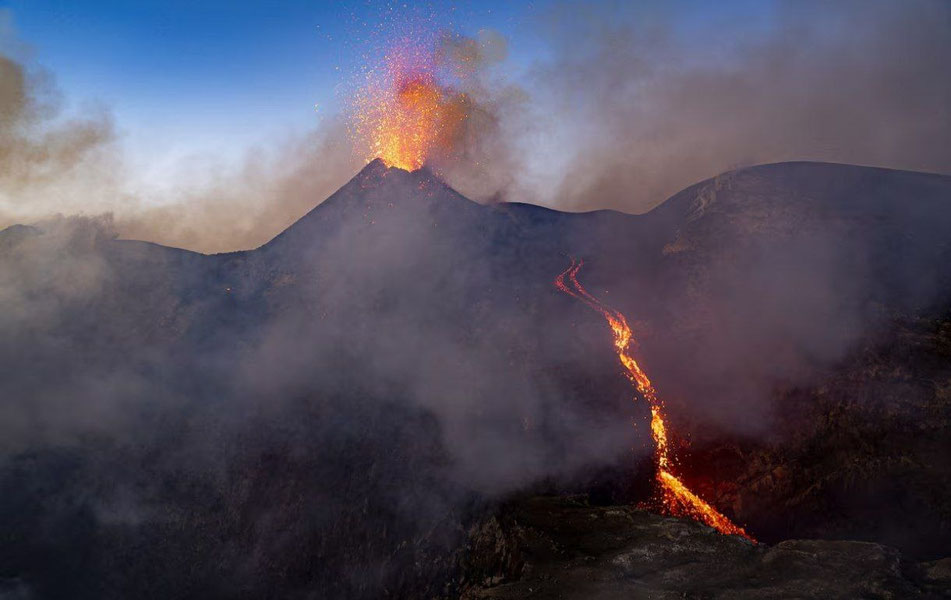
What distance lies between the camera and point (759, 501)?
2645cm

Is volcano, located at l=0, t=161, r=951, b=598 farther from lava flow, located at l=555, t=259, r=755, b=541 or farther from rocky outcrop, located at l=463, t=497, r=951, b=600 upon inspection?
rocky outcrop, located at l=463, t=497, r=951, b=600

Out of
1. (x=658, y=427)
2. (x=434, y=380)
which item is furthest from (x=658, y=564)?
(x=434, y=380)

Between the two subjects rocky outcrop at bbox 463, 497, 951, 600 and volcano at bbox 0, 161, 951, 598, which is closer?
rocky outcrop at bbox 463, 497, 951, 600

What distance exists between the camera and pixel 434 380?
38781 mm

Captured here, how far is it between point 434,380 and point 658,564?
22303 mm

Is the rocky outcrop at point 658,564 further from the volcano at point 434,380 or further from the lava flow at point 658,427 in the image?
the lava flow at point 658,427

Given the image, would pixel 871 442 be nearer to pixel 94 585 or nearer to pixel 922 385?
pixel 922 385

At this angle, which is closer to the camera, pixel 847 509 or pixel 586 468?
pixel 847 509

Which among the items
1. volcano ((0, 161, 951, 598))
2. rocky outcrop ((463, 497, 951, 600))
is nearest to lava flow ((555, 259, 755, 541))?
volcano ((0, 161, 951, 598))

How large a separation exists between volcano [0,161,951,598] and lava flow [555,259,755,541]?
70 centimetres

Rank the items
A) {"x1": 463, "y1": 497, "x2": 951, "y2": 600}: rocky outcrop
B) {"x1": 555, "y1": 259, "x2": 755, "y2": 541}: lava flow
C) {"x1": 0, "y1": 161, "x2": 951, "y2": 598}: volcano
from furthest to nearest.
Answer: {"x1": 0, "y1": 161, "x2": 951, "y2": 598}: volcano < {"x1": 555, "y1": 259, "x2": 755, "y2": 541}: lava flow < {"x1": 463, "y1": 497, "x2": 951, "y2": 600}: rocky outcrop

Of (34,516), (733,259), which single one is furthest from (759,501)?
(34,516)

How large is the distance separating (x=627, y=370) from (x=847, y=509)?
1493 centimetres

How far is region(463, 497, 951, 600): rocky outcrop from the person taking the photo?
16.2 metres
